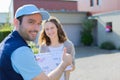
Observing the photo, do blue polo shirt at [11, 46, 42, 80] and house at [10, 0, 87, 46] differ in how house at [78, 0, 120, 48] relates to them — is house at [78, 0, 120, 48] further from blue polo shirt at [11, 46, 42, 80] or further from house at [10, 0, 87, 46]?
blue polo shirt at [11, 46, 42, 80]

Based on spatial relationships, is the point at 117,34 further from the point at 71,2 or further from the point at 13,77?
the point at 13,77

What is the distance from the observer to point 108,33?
26.8m

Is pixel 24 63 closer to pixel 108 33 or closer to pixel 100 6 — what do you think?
pixel 108 33

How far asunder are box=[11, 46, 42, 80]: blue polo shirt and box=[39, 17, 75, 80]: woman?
1910mm

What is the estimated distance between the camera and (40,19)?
2.79 meters

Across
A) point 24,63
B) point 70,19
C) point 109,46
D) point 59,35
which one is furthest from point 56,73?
point 70,19

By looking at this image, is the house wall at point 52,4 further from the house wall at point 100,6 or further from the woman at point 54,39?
the woman at point 54,39

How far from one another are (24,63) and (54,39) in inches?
81.9

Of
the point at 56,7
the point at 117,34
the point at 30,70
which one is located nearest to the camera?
the point at 30,70

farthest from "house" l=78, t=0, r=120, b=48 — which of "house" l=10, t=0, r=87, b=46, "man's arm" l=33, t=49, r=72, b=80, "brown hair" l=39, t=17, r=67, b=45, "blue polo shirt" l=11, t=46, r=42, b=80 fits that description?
"blue polo shirt" l=11, t=46, r=42, b=80

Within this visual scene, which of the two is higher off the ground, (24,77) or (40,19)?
(40,19)

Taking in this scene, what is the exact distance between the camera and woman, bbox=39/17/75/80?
14.7ft

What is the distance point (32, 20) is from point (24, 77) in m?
0.47

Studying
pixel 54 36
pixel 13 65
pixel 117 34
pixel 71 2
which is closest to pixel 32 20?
pixel 13 65
